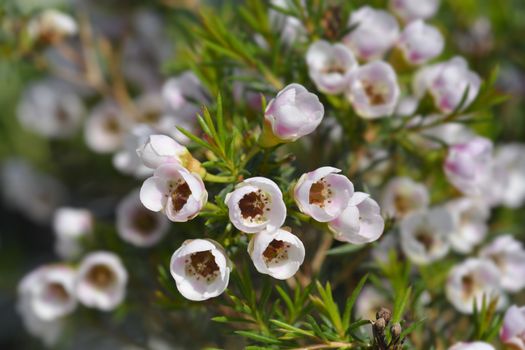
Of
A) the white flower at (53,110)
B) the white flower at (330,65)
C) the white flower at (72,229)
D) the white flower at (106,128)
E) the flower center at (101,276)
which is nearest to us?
the white flower at (330,65)

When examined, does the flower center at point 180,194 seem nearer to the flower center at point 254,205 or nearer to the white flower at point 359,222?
the flower center at point 254,205

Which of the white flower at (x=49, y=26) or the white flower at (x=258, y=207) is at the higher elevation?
the white flower at (x=49, y=26)

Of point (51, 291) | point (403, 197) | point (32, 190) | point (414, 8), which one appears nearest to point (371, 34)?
point (414, 8)

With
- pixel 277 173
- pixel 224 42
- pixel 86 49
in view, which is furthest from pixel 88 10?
pixel 277 173

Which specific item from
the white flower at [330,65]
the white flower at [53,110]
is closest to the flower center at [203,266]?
the white flower at [330,65]

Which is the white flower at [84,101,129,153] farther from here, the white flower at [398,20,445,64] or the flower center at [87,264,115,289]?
the white flower at [398,20,445,64]

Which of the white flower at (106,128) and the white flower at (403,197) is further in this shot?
the white flower at (106,128)
